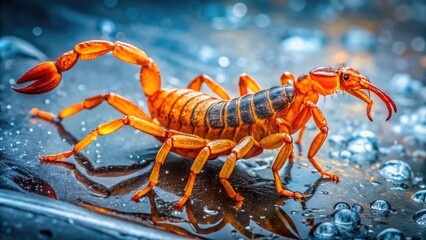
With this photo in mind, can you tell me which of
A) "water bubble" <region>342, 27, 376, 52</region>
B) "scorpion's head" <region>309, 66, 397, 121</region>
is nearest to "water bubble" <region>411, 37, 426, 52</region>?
"water bubble" <region>342, 27, 376, 52</region>

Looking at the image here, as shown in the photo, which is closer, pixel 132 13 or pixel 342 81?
pixel 342 81

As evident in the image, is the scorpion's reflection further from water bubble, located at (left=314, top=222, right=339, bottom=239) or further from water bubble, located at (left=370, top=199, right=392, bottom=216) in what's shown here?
water bubble, located at (left=370, top=199, right=392, bottom=216)

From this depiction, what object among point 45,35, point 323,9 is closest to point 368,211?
point 45,35

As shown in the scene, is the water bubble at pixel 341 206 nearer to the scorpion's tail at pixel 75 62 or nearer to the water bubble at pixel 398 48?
the scorpion's tail at pixel 75 62

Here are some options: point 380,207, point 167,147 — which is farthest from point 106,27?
point 380,207

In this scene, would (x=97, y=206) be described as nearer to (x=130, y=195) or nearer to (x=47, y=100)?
(x=130, y=195)

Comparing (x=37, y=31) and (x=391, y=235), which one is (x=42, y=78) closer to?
(x=391, y=235)
